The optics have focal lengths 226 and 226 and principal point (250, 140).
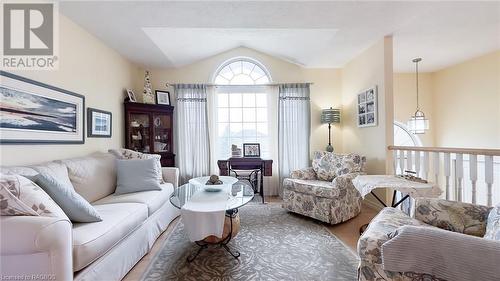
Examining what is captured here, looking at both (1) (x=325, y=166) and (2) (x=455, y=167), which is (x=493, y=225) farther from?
(1) (x=325, y=166)

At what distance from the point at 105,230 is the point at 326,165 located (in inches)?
112

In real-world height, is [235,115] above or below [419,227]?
above

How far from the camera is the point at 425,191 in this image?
1.92m

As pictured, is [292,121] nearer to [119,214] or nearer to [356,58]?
[356,58]

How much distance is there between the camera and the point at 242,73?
442 cm

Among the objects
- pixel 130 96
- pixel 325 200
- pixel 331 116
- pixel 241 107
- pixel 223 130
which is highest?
pixel 130 96

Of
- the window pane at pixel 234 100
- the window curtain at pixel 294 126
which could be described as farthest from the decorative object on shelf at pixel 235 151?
the window pane at pixel 234 100

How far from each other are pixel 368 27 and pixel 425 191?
2058 mm

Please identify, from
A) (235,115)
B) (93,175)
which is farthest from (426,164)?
(93,175)

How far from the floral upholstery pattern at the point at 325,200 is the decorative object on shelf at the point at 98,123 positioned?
2.69 metres

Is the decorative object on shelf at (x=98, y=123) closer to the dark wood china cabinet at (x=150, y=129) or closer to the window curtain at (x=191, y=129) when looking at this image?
the dark wood china cabinet at (x=150, y=129)

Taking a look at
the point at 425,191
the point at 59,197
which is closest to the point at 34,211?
the point at 59,197

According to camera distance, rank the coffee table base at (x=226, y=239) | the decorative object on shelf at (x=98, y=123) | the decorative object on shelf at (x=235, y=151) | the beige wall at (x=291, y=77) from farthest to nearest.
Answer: the beige wall at (x=291, y=77)
the decorative object on shelf at (x=235, y=151)
the decorative object on shelf at (x=98, y=123)
the coffee table base at (x=226, y=239)

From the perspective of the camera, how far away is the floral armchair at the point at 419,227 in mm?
1075
